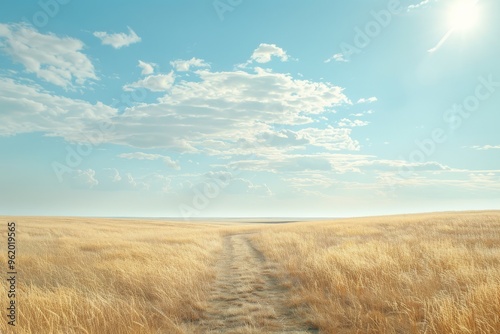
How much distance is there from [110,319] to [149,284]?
2.65 meters

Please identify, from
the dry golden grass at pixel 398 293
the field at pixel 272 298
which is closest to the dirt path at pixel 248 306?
the field at pixel 272 298

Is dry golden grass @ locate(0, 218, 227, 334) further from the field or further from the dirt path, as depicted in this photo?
the dirt path

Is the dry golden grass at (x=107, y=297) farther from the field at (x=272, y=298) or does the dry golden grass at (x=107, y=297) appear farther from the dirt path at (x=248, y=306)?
the dirt path at (x=248, y=306)

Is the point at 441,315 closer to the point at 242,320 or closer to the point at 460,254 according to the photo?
the point at 242,320

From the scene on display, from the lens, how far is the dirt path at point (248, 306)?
604cm

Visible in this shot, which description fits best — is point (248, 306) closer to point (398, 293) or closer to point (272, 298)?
point (272, 298)

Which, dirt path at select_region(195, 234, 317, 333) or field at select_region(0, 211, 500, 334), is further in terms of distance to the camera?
dirt path at select_region(195, 234, 317, 333)

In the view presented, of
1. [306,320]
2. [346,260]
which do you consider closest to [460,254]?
[346,260]

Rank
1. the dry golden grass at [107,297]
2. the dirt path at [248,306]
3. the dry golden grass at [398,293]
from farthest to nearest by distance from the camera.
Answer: the dirt path at [248,306] < the dry golden grass at [107,297] < the dry golden grass at [398,293]

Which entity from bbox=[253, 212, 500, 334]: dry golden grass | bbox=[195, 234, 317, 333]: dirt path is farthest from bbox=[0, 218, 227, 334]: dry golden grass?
bbox=[253, 212, 500, 334]: dry golden grass

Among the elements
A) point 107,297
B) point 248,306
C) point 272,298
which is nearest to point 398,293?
point 272,298

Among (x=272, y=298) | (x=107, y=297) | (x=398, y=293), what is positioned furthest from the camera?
(x=272, y=298)

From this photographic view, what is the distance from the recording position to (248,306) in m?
7.37

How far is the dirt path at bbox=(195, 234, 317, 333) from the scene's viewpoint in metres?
6.04
